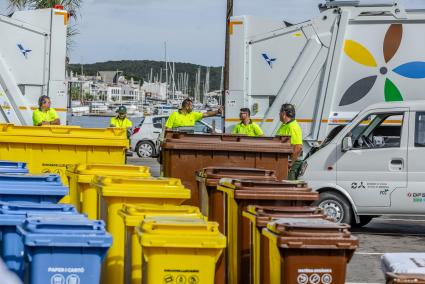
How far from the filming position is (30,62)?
58.5ft

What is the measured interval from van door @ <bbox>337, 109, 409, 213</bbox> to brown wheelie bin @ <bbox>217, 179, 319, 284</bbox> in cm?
596

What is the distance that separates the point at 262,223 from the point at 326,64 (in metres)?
10.1

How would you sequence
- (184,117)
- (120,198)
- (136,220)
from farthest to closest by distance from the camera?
(184,117), (120,198), (136,220)

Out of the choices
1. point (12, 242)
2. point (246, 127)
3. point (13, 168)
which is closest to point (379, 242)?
point (246, 127)

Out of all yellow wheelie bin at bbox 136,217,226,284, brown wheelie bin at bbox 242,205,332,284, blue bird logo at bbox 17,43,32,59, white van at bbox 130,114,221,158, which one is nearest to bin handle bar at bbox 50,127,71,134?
brown wheelie bin at bbox 242,205,332,284

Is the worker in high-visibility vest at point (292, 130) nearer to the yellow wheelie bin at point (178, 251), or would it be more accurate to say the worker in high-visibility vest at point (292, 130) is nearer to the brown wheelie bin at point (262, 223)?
the brown wheelie bin at point (262, 223)

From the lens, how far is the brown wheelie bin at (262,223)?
759 centimetres

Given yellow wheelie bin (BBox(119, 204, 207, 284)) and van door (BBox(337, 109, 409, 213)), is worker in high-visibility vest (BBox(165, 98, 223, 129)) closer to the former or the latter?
van door (BBox(337, 109, 409, 213))

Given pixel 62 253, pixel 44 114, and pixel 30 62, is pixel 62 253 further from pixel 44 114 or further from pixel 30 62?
pixel 30 62

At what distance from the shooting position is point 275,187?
8.46 meters

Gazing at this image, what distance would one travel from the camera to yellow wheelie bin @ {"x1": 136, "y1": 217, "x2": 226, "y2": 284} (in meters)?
6.79

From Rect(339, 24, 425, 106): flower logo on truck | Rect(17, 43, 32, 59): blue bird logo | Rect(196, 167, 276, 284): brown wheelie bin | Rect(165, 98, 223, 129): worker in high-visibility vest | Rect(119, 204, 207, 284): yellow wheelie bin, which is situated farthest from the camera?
Rect(17, 43, 32, 59): blue bird logo

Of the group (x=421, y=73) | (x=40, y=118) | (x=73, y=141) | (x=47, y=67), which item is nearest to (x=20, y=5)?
(x=47, y=67)

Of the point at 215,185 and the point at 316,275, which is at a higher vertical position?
the point at 215,185
